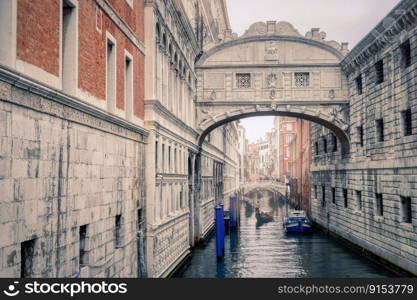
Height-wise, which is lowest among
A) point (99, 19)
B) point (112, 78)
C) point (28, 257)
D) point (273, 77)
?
point (28, 257)

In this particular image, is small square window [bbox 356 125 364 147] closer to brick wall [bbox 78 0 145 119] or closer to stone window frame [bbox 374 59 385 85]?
stone window frame [bbox 374 59 385 85]

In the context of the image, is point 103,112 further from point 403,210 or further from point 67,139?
point 403,210

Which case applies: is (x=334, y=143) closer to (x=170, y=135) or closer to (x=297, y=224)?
(x=297, y=224)

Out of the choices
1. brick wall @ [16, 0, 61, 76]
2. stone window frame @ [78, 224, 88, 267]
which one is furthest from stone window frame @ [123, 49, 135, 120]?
brick wall @ [16, 0, 61, 76]

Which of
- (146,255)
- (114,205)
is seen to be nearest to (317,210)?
(146,255)

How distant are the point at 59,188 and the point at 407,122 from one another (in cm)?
1169

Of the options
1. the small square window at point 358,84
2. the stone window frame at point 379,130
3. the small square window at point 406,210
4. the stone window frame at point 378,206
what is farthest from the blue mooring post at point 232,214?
the small square window at point 406,210

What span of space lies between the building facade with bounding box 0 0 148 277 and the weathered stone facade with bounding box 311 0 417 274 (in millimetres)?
8015

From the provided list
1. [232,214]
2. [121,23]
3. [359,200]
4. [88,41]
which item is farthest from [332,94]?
[88,41]

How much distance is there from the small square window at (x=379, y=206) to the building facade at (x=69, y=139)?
9.63 meters

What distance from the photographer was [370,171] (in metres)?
18.7

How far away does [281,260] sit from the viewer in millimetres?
20672

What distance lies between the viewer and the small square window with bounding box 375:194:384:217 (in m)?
17.8

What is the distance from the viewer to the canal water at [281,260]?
1745 cm
